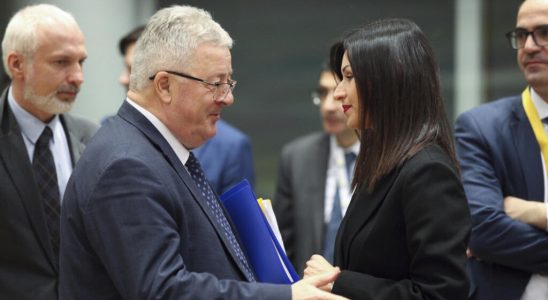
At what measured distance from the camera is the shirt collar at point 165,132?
9.70ft

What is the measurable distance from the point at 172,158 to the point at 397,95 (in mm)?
743

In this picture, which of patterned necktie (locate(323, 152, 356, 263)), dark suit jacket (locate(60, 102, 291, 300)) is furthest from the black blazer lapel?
patterned necktie (locate(323, 152, 356, 263))

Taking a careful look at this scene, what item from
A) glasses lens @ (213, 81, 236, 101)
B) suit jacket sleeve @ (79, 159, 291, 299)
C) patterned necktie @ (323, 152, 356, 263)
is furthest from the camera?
patterned necktie @ (323, 152, 356, 263)

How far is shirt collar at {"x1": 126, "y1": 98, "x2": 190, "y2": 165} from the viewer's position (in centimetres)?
296

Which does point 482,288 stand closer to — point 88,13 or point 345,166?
point 345,166

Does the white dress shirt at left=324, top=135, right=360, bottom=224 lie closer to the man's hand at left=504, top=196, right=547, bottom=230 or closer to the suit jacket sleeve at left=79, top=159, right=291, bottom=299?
the man's hand at left=504, top=196, right=547, bottom=230

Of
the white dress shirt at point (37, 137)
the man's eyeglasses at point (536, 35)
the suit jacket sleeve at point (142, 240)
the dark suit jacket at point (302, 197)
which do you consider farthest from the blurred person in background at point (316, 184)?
the suit jacket sleeve at point (142, 240)

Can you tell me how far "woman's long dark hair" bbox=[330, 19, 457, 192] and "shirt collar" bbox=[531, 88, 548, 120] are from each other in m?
1.00

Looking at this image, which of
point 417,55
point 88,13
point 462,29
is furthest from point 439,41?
point 417,55

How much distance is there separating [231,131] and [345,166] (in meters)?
0.75

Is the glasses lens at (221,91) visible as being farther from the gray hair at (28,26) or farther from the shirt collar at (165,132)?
the gray hair at (28,26)

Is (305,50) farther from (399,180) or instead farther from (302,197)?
(399,180)

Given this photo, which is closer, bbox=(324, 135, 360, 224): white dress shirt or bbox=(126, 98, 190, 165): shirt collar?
bbox=(126, 98, 190, 165): shirt collar

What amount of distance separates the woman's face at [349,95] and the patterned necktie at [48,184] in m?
1.39
